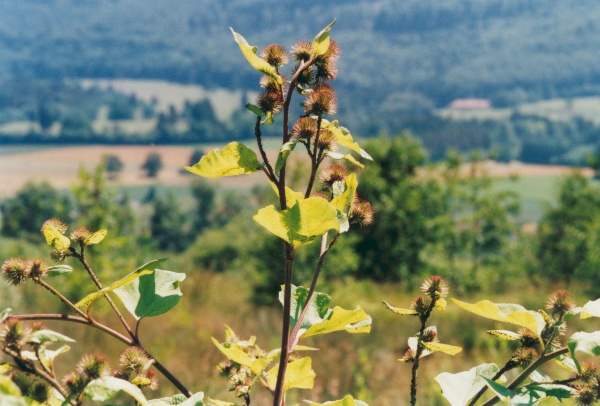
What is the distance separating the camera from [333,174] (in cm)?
97

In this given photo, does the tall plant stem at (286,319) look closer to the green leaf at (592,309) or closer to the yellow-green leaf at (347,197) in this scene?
Answer: the yellow-green leaf at (347,197)

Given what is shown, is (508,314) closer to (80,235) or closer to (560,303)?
(560,303)

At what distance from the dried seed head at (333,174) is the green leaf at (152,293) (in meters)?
0.30

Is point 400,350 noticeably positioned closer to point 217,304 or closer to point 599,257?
point 217,304

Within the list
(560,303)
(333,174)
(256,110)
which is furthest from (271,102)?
(560,303)

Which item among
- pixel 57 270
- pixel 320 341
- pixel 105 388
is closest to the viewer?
pixel 105 388

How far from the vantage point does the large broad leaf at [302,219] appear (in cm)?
73

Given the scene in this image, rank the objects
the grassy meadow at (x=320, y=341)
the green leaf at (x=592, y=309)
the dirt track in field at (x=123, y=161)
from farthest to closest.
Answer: the dirt track in field at (x=123, y=161), the grassy meadow at (x=320, y=341), the green leaf at (x=592, y=309)

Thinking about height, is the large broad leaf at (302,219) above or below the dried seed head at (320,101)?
below

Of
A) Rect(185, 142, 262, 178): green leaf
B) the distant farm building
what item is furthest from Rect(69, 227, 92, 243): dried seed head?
the distant farm building

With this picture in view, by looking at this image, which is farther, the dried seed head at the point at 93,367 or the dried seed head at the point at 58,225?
the dried seed head at the point at 58,225

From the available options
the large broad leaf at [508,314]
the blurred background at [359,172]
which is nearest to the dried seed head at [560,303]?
the large broad leaf at [508,314]

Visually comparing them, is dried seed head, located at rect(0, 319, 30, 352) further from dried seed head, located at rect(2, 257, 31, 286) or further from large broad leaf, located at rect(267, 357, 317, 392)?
large broad leaf, located at rect(267, 357, 317, 392)

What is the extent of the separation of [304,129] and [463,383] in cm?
50
